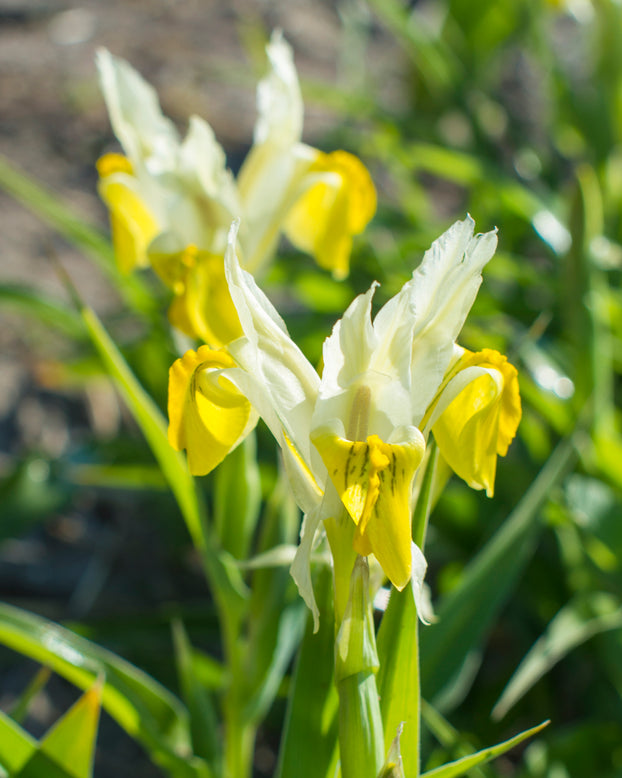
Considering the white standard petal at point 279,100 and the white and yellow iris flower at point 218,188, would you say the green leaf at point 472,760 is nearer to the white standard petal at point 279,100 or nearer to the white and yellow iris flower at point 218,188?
the white and yellow iris flower at point 218,188

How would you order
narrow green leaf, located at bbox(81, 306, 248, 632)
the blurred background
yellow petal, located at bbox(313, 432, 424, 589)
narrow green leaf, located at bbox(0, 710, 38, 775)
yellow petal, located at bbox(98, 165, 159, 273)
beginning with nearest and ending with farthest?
yellow petal, located at bbox(313, 432, 424, 589)
narrow green leaf, located at bbox(0, 710, 38, 775)
narrow green leaf, located at bbox(81, 306, 248, 632)
yellow petal, located at bbox(98, 165, 159, 273)
the blurred background

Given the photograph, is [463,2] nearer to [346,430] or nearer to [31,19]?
[31,19]

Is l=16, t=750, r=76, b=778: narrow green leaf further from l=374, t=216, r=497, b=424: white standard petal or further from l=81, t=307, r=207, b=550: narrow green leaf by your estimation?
l=374, t=216, r=497, b=424: white standard petal

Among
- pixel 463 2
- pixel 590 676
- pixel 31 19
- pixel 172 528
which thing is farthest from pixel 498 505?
pixel 31 19

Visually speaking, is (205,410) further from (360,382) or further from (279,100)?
(279,100)

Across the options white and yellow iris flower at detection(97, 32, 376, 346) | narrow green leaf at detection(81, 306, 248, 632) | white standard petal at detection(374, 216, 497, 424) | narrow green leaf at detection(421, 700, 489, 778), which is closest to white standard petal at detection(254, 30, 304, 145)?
white and yellow iris flower at detection(97, 32, 376, 346)

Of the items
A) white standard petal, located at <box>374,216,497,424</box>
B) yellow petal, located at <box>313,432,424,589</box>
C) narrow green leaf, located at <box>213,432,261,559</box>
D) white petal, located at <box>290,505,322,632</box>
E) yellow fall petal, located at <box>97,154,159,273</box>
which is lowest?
narrow green leaf, located at <box>213,432,261,559</box>
